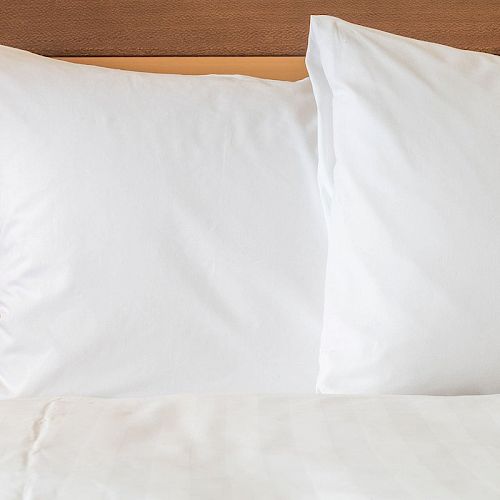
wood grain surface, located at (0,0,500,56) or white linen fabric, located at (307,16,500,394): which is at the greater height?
wood grain surface, located at (0,0,500,56)

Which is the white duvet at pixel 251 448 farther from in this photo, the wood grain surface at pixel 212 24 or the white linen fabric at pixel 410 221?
the wood grain surface at pixel 212 24

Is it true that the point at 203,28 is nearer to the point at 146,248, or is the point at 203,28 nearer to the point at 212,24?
the point at 212,24

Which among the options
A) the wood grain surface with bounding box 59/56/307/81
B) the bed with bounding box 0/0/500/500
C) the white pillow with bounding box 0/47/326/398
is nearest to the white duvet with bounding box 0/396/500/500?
the bed with bounding box 0/0/500/500

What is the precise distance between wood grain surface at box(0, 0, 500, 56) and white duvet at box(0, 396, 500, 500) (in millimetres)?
813

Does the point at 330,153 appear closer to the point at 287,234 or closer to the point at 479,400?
the point at 287,234

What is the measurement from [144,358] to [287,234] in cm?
26

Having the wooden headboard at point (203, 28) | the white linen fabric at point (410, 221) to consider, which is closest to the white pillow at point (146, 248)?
the white linen fabric at point (410, 221)

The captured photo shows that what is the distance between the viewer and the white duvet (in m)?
0.63

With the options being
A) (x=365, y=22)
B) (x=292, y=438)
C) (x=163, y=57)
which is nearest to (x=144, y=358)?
(x=292, y=438)

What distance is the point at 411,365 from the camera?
98 centimetres

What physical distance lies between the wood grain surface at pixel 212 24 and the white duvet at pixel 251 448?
0.81 m

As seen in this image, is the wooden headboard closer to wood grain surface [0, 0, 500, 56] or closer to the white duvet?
wood grain surface [0, 0, 500, 56]

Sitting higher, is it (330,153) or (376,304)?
(330,153)

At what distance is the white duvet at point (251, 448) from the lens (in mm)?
632
